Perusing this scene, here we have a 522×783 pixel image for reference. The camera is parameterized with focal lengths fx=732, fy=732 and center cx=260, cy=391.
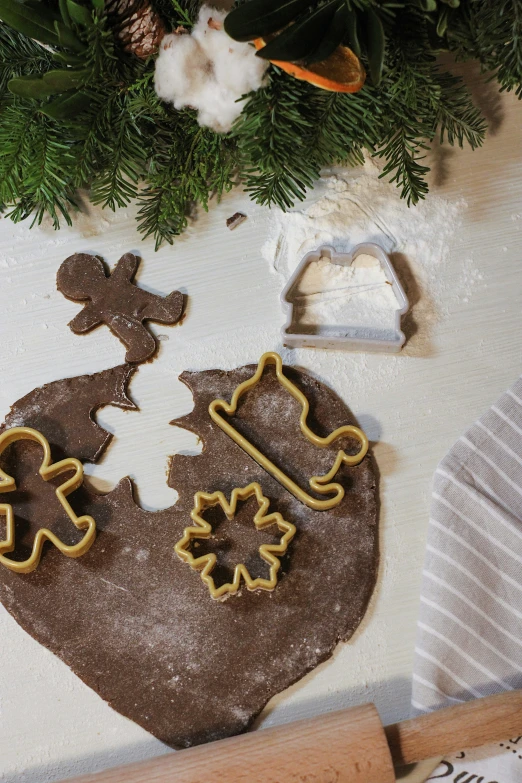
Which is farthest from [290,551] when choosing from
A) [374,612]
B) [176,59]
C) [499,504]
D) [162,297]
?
[176,59]

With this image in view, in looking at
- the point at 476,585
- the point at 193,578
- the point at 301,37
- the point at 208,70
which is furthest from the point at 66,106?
the point at 476,585

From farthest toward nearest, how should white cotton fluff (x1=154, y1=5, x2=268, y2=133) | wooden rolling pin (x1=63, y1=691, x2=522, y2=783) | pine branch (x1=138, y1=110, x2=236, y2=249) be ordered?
pine branch (x1=138, y1=110, x2=236, y2=249), white cotton fluff (x1=154, y1=5, x2=268, y2=133), wooden rolling pin (x1=63, y1=691, x2=522, y2=783)

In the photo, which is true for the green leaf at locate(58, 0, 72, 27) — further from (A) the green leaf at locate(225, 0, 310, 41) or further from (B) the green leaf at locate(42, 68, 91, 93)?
(A) the green leaf at locate(225, 0, 310, 41)

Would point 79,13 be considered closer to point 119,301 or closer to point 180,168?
point 180,168

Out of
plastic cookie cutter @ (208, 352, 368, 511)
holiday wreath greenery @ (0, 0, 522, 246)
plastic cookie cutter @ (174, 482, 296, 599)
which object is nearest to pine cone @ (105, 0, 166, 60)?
holiday wreath greenery @ (0, 0, 522, 246)

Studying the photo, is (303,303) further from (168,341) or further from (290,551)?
(290,551)
